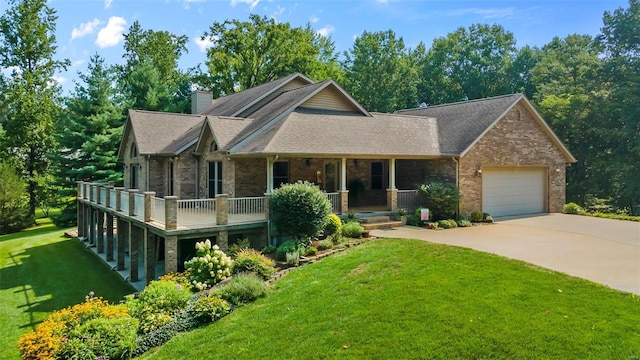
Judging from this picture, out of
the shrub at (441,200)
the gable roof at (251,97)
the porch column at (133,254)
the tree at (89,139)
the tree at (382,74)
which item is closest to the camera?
the porch column at (133,254)

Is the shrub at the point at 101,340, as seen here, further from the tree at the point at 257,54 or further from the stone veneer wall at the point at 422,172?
the tree at the point at 257,54

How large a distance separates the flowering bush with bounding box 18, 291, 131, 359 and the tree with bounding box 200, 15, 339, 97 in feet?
112

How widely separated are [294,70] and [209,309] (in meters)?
34.5

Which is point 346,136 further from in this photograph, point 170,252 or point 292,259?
point 170,252

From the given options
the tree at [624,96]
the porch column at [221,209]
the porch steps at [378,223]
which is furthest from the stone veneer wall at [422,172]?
the tree at [624,96]

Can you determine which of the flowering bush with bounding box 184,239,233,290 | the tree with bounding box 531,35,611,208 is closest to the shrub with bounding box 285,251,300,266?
the flowering bush with bounding box 184,239,233,290

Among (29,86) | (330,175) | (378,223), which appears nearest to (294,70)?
(29,86)

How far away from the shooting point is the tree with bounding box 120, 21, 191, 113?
37906mm

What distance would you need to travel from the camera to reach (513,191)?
21078 mm

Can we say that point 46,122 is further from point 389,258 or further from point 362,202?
point 389,258

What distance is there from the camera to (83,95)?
32594 mm

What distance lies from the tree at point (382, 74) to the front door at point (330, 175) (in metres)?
24.9

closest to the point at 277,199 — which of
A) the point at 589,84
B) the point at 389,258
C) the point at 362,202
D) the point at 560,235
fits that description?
the point at 389,258

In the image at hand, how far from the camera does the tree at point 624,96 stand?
28.7 metres
